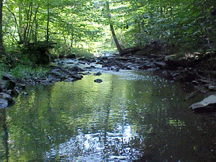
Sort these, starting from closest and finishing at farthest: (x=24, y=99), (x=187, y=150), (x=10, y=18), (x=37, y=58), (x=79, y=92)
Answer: (x=187, y=150), (x=24, y=99), (x=79, y=92), (x=37, y=58), (x=10, y=18)

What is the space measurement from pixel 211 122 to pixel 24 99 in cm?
425

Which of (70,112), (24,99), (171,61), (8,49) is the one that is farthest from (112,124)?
(8,49)

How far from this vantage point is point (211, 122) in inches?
139

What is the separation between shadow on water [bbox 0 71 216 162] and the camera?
248cm

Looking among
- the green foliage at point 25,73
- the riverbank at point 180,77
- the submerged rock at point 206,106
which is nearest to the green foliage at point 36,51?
the riverbank at point 180,77

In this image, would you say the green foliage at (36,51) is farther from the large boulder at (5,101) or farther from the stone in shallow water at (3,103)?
the stone in shallow water at (3,103)

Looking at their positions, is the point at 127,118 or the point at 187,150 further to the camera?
the point at 127,118

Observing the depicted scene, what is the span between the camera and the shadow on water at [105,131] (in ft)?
8.13

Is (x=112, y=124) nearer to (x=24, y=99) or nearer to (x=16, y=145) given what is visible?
(x=16, y=145)

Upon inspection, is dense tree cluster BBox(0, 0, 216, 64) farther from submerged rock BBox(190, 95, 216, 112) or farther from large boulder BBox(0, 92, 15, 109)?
large boulder BBox(0, 92, 15, 109)

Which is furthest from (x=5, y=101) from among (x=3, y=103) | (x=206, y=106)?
(x=206, y=106)

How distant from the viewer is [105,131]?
3.21m

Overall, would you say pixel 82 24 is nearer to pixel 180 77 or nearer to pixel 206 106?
pixel 180 77

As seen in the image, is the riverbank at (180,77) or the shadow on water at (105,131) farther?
the riverbank at (180,77)
